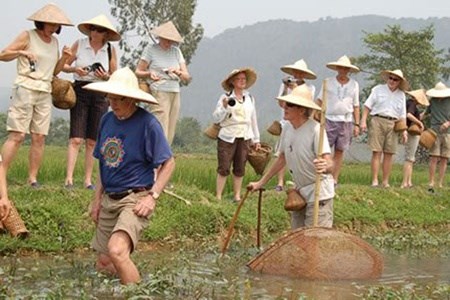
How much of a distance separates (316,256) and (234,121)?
3.95m

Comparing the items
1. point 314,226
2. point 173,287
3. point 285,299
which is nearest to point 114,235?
point 173,287

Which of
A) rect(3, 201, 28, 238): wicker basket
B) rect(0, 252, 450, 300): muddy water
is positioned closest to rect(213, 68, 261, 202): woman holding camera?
rect(0, 252, 450, 300): muddy water

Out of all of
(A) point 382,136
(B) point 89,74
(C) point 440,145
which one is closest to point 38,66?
(B) point 89,74

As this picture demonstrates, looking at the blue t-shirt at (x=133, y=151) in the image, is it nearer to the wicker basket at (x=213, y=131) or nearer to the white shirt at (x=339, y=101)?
the wicker basket at (x=213, y=131)

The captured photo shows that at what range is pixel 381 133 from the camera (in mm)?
13539

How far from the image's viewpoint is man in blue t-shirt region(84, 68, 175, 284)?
6227 millimetres

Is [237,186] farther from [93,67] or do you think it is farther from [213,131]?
[93,67]

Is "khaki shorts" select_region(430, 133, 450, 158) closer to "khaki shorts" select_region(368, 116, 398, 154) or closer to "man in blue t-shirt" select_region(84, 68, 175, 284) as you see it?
Answer: "khaki shorts" select_region(368, 116, 398, 154)

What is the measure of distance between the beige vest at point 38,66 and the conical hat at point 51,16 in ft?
0.62

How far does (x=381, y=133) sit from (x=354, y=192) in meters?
1.11

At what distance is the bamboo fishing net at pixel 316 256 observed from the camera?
7680mm

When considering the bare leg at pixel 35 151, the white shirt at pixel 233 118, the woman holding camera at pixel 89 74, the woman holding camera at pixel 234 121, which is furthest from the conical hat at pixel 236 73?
the bare leg at pixel 35 151

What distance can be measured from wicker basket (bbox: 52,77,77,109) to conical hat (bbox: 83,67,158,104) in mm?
2984

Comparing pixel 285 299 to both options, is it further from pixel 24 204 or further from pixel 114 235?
pixel 24 204
